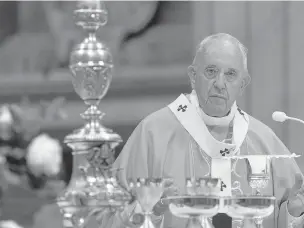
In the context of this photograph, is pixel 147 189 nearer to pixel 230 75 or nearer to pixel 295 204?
pixel 295 204

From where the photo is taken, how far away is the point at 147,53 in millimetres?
8734

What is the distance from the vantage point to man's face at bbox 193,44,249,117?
18.1ft

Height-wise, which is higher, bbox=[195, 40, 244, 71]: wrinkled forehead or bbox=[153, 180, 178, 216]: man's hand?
bbox=[195, 40, 244, 71]: wrinkled forehead

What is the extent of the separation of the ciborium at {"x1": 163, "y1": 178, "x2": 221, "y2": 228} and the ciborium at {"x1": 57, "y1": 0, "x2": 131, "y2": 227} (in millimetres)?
175

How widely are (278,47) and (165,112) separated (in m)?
2.63

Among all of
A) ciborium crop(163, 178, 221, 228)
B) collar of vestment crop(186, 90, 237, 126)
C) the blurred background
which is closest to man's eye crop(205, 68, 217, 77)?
collar of vestment crop(186, 90, 237, 126)

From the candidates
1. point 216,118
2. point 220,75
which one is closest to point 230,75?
point 220,75

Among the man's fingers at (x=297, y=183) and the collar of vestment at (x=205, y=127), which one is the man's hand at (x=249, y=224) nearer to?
the man's fingers at (x=297, y=183)

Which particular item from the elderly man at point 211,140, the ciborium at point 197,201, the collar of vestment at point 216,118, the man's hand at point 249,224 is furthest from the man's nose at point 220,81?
the ciborium at point 197,201

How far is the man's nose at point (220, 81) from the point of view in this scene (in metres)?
5.48

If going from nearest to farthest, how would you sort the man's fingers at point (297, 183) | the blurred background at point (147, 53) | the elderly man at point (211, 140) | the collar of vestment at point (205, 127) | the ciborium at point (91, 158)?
1. the ciborium at point (91, 158)
2. the man's fingers at point (297, 183)
3. the elderly man at point (211, 140)
4. the collar of vestment at point (205, 127)
5. the blurred background at point (147, 53)

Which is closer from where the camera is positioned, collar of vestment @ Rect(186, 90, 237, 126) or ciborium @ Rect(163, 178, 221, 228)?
ciborium @ Rect(163, 178, 221, 228)

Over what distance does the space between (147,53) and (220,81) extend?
3279 millimetres

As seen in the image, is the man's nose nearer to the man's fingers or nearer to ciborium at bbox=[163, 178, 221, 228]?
the man's fingers
